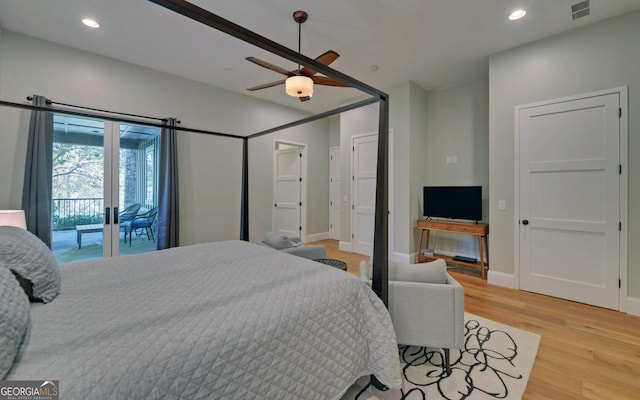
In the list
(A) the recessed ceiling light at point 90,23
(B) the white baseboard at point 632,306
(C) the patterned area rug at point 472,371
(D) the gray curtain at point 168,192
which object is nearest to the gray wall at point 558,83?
(B) the white baseboard at point 632,306

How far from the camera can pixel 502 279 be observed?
3422 mm

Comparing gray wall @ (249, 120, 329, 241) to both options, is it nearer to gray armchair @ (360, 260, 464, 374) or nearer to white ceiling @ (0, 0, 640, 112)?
white ceiling @ (0, 0, 640, 112)

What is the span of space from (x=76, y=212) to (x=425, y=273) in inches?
161

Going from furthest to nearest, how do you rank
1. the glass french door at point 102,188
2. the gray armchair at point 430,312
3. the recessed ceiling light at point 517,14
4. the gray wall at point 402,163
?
the gray wall at point 402,163
the glass french door at point 102,188
the recessed ceiling light at point 517,14
the gray armchair at point 430,312

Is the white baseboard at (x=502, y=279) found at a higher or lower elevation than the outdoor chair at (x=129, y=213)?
lower

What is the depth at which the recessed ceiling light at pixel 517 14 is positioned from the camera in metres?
2.63

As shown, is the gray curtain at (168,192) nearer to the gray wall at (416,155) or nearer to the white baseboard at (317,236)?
the white baseboard at (317,236)

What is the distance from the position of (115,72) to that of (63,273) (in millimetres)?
3141

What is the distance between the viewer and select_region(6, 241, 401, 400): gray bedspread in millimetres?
823

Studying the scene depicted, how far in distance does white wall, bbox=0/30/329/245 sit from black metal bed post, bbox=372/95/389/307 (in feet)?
11.4

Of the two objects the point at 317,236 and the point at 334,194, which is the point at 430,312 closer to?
the point at 317,236

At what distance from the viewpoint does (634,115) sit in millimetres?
2631

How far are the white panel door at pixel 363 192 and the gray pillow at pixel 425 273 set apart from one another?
2.92 meters

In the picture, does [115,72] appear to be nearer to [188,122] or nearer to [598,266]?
[188,122]
